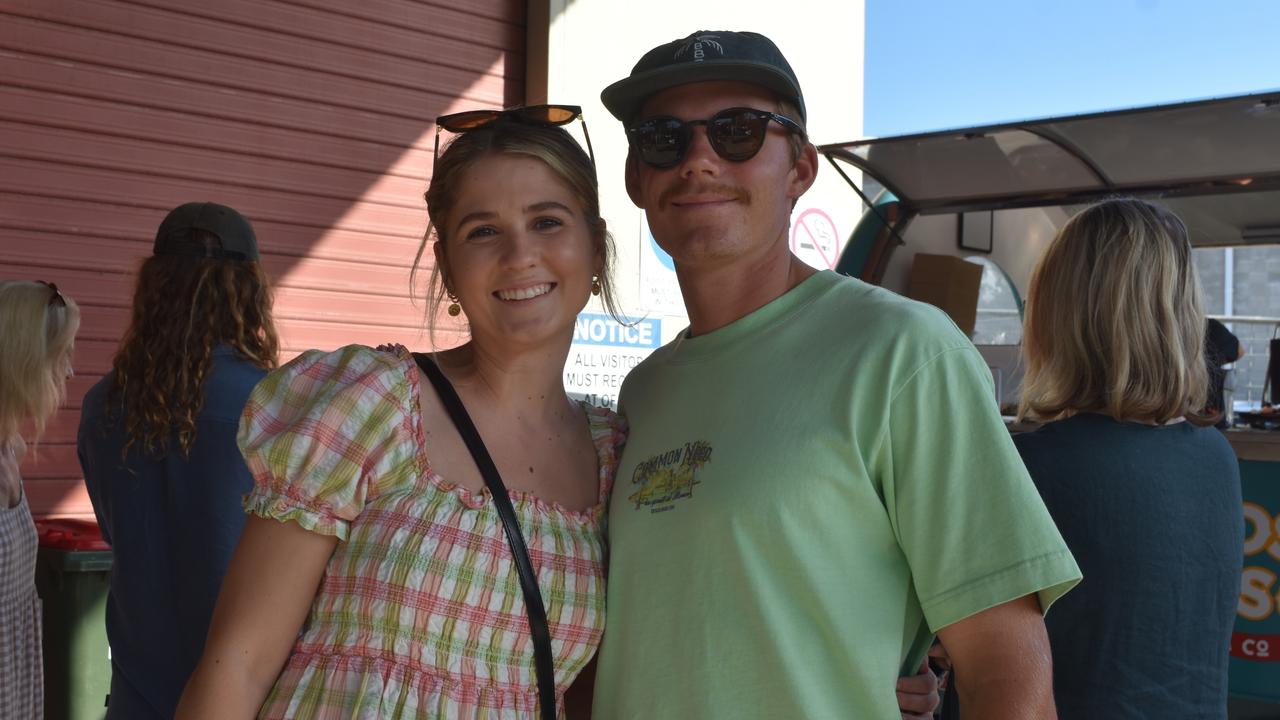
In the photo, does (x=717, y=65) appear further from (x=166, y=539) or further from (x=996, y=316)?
(x=996, y=316)

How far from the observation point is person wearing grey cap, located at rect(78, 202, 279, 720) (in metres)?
2.97

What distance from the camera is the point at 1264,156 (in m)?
4.98

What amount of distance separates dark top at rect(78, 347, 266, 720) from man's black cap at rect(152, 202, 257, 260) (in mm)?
347

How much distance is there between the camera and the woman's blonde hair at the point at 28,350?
378cm

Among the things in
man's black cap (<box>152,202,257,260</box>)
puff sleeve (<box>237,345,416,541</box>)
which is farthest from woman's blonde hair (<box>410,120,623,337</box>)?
man's black cap (<box>152,202,257,260</box>)

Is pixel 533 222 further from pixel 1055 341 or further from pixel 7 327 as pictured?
pixel 7 327

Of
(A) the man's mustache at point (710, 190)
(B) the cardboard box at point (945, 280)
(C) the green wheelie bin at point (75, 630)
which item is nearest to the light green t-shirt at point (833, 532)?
(A) the man's mustache at point (710, 190)

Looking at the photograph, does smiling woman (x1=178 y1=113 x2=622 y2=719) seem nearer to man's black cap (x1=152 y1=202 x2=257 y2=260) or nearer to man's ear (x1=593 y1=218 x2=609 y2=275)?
man's ear (x1=593 y1=218 x2=609 y2=275)

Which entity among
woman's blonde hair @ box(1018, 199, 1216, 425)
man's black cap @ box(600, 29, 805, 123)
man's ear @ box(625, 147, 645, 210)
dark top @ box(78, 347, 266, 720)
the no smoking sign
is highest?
the no smoking sign

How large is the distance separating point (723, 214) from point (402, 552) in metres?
0.81

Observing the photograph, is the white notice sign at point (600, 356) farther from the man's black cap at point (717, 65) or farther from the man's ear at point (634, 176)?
the man's black cap at point (717, 65)

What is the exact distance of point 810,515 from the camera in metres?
1.68

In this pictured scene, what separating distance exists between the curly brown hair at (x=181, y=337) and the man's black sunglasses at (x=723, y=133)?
5.48ft

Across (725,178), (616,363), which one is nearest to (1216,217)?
(616,363)
